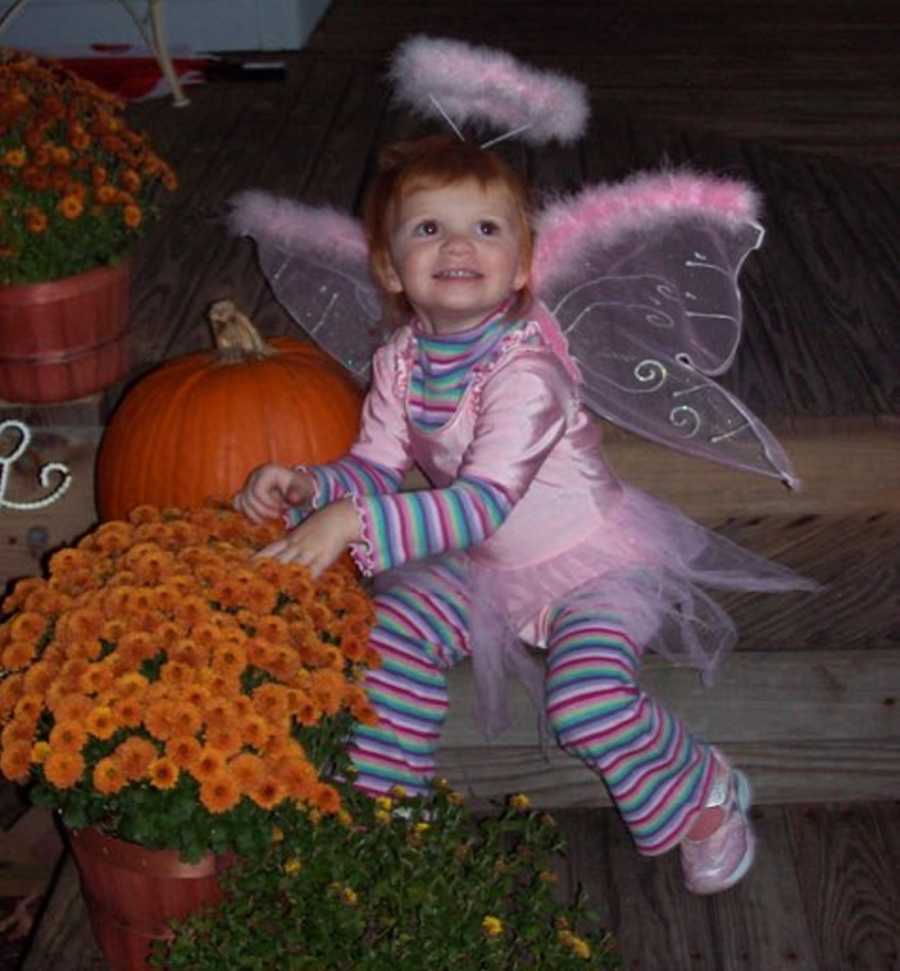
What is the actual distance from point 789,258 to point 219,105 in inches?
90.2

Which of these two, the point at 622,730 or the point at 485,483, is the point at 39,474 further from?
the point at 622,730

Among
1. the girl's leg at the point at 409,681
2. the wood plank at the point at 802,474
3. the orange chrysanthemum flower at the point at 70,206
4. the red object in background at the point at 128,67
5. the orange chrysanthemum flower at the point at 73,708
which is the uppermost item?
the orange chrysanthemum flower at the point at 70,206

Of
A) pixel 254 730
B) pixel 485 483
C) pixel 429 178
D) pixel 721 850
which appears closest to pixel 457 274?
pixel 429 178

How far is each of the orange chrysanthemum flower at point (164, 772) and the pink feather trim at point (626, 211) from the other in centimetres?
116

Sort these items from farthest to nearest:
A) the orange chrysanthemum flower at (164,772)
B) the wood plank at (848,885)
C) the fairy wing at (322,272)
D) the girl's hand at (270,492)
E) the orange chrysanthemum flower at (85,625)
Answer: the fairy wing at (322,272), the wood plank at (848,885), the girl's hand at (270,492), the orange chrysanthemum flower at (85,625), the orange chrysanthemum flower at (164,772)

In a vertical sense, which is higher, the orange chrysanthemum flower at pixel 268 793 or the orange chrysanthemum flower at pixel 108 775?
the orange chrysanthemum flower at pixel 108 775

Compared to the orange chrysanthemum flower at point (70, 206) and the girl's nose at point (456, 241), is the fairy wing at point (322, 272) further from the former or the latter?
the girl's nose at point (456, 241)

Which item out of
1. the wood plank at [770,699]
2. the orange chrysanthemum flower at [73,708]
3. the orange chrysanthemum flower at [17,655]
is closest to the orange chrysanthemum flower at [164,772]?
the orange chrysanthemum flower at [73,708]

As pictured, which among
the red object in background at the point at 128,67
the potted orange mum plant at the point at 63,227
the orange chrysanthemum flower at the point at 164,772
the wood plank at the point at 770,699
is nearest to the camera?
the orange chrysanthemum flower at the point at 164,772

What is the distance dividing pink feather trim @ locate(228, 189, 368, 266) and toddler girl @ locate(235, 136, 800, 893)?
0.34 meters

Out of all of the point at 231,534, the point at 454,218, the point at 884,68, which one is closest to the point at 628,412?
the point at 454,218

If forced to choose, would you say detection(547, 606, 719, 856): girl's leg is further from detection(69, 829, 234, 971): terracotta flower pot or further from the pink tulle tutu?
detection(69, 829, 234, 971): terracotta flower pot

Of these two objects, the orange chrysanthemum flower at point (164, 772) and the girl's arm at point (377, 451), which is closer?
the orange chrysanthemum flower at point (164, 772)

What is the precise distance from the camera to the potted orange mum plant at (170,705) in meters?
1.94
